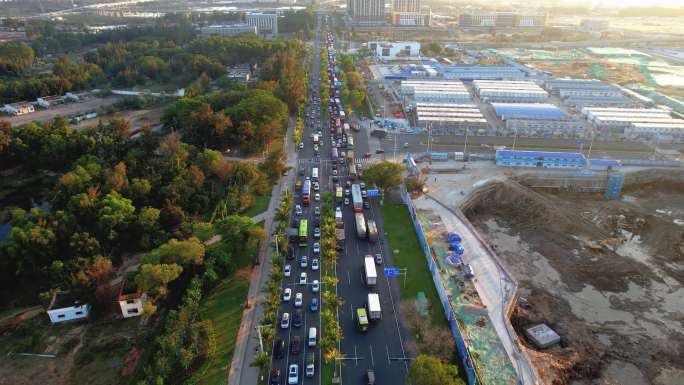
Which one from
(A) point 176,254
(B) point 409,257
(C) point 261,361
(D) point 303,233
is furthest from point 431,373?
(A) point 176,254

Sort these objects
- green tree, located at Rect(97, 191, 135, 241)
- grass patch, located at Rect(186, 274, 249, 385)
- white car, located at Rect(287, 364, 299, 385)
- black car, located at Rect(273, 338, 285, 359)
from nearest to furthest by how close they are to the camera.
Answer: white car, located at Rect(287, 364, 299, 385)
grass patch, located at Rect(186, 274, 249, 385)
black car, located at Rect(273, 338, 285, 359)
green tree, located at Rect(97, 191, 135, 241)

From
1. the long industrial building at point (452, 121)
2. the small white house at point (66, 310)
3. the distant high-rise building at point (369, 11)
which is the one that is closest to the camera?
the small white house at point (66, 310)

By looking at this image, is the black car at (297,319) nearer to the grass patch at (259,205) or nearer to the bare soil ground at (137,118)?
the grass patch at (259,205)

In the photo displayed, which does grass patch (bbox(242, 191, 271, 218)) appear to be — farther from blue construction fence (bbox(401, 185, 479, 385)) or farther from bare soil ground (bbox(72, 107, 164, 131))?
bare soil ground (bbox(72, 107, 164, 131))

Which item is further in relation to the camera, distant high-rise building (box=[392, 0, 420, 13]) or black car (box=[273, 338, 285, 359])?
distant high-rise building (box=[392, 0, 420, 13])

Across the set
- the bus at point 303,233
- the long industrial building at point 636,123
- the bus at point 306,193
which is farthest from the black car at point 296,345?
the long industrial building at point 636,123

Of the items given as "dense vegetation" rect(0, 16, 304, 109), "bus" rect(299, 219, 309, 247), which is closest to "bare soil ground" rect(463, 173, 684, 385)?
"bus" rect(299, 219, 309, 247)
